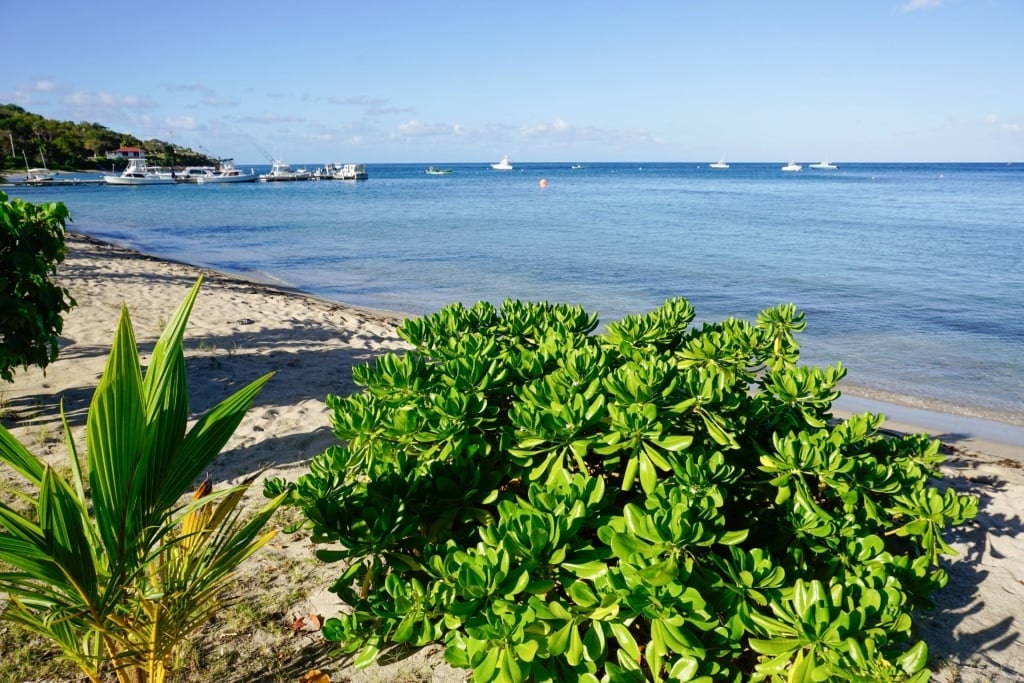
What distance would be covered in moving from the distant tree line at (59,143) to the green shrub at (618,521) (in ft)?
257

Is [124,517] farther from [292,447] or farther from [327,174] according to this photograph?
[327,174]

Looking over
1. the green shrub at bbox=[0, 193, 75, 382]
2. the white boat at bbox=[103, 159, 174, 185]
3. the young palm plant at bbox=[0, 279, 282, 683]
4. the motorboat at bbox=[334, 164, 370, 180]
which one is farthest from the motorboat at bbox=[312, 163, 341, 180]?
the young palm plant at bbox=[0, 279, 282, 683]

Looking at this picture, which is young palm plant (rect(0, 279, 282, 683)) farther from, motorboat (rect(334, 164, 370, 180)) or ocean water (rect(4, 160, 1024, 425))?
motorboat (rect(334, 164, 370, 180))

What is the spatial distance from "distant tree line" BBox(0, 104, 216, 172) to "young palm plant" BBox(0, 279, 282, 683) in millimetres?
78506

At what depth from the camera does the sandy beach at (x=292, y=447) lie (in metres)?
2.77

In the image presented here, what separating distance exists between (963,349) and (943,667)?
32.9ft

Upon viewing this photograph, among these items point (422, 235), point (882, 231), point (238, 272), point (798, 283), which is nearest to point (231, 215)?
point (422, 235)

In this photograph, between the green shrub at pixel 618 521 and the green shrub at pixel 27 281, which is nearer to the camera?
the green shrub at pixel 618 521

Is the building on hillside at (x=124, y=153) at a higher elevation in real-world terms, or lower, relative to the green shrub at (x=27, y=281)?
higher

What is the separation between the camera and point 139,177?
207 feet

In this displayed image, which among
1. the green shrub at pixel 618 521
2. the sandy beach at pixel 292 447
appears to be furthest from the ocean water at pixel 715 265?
the green shrub at pixel 618 521

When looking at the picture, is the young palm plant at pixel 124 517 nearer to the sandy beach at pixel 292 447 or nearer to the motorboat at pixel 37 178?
the sandy beach at pixel 292 447

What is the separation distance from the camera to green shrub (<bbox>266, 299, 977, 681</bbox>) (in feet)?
5.65

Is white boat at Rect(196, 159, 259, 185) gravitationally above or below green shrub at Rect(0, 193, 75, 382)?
above
